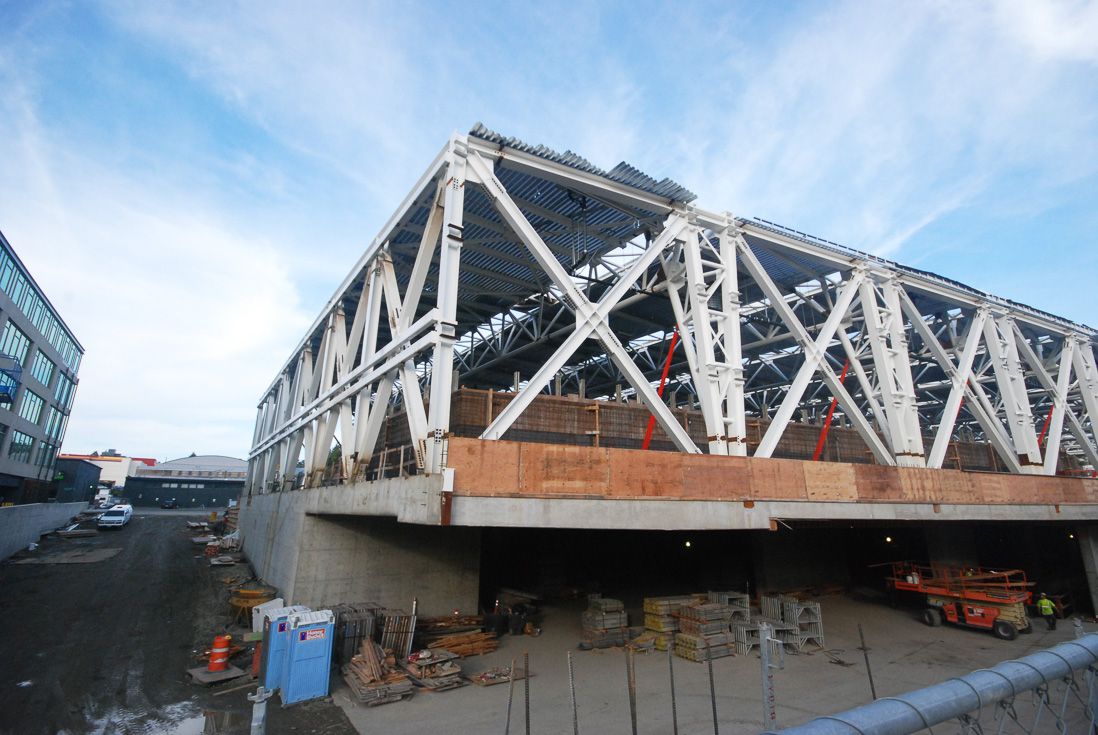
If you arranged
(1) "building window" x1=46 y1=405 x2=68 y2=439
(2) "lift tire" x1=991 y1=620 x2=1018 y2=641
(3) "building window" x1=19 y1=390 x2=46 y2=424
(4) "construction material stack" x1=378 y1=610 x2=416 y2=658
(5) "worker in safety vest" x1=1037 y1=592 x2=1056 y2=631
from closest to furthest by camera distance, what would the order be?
(4) "construction material stack" x1=378 y1=610 x2=416 y2=658 → (2) "lift tire" x1=991 y1=620 x2=1018 y2=641 → (5) "worker in safety vest" x1=1037 y1=592 x2=1056 y2=631 → (3) "building window" x1=19 y1=390 x2=46 y2=424 → (1) "building window" x1=46 y1=405 x2=68 y2=439

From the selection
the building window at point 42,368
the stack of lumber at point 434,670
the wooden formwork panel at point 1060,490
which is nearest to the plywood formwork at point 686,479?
the wooden formwork panel at point 1060,490

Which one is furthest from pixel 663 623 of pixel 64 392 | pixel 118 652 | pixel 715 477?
pixel 64 392

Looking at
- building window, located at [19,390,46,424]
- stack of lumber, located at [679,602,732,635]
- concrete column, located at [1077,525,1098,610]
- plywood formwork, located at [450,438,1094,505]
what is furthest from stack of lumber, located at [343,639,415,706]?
building window, located at [19,390,46,424]

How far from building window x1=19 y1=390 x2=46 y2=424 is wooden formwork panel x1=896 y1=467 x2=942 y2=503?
54092mm

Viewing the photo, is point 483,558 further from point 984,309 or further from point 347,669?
point 984,309

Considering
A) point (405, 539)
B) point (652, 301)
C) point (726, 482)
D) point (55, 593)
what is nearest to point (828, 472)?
point (726, 482)

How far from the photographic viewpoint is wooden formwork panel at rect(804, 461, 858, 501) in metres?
13.0

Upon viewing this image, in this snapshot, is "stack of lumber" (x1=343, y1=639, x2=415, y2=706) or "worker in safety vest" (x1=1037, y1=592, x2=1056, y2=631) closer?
"stack of lumber" (x1=343, y1=639, x2=415, y2=706)

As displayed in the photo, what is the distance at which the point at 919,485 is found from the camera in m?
15.1

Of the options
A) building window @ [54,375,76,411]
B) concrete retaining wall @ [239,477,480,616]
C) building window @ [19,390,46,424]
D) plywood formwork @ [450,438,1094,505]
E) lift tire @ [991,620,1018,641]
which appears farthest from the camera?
building window @ [54,375,76,411]

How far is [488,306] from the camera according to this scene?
77.7 ft

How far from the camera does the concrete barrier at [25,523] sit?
2923 centimetres

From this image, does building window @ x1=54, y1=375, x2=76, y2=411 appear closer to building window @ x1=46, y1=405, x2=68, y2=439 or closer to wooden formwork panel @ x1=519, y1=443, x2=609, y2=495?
building window @ x1=46, y1=405, x2=68, y2=439

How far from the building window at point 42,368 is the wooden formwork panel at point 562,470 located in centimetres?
5011
